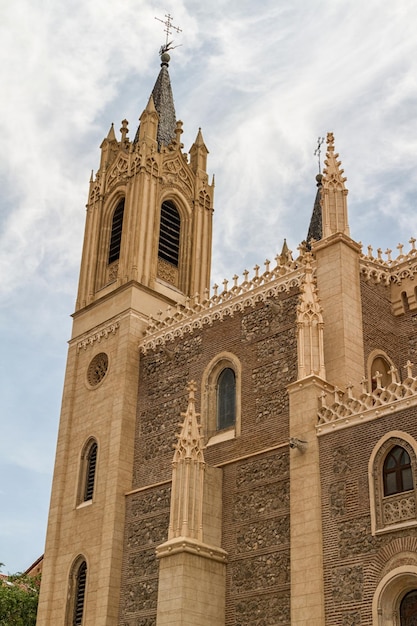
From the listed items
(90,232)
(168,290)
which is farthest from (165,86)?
(168,290)

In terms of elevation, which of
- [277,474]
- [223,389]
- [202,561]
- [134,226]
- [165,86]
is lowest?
[202,561]

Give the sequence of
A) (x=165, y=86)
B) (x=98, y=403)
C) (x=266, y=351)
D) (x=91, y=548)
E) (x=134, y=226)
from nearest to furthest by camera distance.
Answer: (x=266, y=351), (x=91, y=548), (x=98, y=403), (x=134, y=226), (x=165, y=86)

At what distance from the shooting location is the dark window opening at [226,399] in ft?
82.3

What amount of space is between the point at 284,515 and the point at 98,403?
906cm

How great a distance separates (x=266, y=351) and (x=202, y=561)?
5733 mm

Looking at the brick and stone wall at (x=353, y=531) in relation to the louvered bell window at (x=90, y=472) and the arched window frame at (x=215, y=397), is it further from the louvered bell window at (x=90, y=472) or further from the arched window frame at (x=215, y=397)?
the louvered bell window at (x=90, y=472)

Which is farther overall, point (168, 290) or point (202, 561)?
point (168, 290)

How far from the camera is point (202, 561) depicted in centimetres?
2208

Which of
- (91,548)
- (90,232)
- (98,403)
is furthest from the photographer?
(90,232)

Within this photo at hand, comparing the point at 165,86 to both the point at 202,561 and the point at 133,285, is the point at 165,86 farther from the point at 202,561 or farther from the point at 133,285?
the point at 202,561

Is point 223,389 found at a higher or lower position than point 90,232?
lower

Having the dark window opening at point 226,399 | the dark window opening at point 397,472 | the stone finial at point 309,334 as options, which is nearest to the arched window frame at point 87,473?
the dark window opening at point 226,399

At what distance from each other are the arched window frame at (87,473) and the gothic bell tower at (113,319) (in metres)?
0.03

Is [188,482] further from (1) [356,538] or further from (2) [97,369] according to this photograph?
(2) [97,369]
